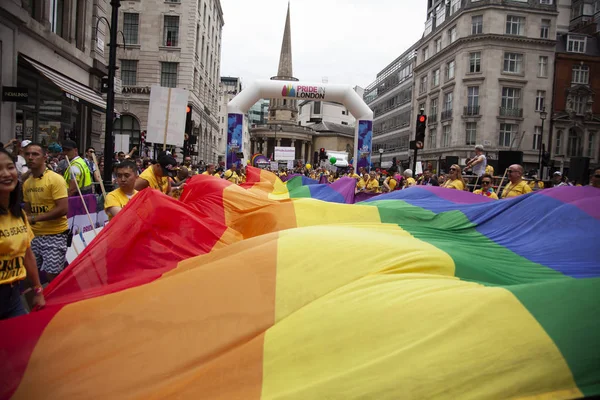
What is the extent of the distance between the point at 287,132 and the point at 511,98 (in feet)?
219

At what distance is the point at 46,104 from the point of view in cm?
1836

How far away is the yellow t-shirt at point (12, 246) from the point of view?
331cm

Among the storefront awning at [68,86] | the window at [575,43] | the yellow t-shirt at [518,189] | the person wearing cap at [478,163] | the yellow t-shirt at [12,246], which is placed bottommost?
the yellow t-shirt at [12,246]

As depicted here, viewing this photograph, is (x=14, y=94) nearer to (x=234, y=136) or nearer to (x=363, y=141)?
(x=234, y=136)

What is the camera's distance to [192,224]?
18.0 ft

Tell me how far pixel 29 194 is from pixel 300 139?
10758cm

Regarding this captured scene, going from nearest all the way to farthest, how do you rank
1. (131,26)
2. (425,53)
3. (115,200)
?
(115,200), (131,26), (425,53)

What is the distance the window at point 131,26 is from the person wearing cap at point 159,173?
3746 cm

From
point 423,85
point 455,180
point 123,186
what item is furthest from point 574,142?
point 123,186

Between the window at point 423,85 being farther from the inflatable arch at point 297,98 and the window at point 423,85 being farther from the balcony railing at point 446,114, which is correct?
the inflatable arch at point 297,98

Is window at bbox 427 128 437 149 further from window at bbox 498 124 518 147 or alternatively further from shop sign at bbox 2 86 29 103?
shop sign at bbox 2 86 29 103

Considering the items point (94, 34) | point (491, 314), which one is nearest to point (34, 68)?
point (94, 34)

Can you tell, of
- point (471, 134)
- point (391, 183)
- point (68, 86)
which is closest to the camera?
point (68, 86)

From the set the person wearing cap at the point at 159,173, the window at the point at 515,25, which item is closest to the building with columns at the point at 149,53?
the window at the point at 515,25
